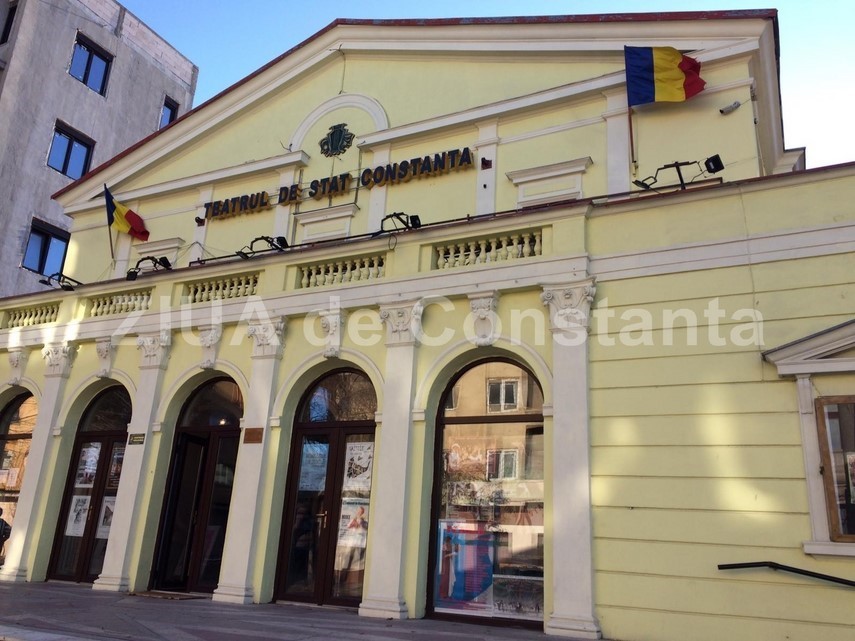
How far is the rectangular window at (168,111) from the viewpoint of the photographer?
28.2m

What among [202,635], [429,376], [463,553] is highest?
[429,376]

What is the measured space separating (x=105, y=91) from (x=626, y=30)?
2038cm

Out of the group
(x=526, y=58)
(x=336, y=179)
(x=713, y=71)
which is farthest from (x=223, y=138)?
(x=713, y=71)

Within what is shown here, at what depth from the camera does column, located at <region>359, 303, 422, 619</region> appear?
906cm

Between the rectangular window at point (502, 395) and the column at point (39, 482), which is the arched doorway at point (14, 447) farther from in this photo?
the rectangular window at point (502, 395)

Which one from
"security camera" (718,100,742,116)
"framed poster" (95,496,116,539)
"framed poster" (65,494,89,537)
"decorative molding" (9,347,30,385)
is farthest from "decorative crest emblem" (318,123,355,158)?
"framed poster" (65,494,89,537)

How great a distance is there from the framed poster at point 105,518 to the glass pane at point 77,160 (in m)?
15.6

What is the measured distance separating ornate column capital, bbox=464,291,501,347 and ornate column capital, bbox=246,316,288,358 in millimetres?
3200

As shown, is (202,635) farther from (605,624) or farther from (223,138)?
(223,138)

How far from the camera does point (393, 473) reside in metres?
9.60

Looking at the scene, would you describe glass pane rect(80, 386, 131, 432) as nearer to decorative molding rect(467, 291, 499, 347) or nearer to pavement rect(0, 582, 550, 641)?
pavement rect(0, 582, 550, 641)

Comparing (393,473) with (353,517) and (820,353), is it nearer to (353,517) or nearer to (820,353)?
(353,517)

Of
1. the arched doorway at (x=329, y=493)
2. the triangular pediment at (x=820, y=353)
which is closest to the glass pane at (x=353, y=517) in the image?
the arched doorway at (x=329, y=493)

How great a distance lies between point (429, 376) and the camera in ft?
32.7
